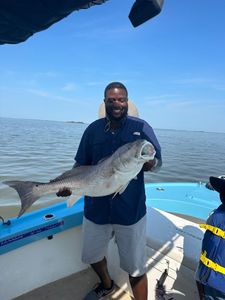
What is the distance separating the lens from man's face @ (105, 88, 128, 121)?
112 inches

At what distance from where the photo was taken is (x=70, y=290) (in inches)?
145

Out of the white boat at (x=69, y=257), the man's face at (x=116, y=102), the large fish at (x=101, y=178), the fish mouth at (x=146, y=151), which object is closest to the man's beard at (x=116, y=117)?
the man's face at (x=116, y=102)

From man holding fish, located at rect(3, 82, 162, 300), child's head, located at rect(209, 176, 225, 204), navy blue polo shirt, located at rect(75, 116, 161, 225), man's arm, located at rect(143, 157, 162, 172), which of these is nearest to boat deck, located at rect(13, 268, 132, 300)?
man holding fish, located at rect(3, 82, 162, 300)

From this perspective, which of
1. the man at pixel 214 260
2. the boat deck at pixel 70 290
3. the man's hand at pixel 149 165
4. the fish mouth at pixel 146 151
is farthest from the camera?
the boat deck at pixel 70 290

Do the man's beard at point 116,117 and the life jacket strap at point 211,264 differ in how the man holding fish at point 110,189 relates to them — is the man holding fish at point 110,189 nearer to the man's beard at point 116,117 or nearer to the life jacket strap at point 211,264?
the man's beard at point 116,117

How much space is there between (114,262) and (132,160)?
1.91 metres

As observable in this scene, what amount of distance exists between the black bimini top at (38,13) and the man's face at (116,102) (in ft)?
2.81

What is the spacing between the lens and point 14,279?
11.2ft

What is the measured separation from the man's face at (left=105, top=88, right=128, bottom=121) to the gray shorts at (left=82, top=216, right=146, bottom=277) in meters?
1.05

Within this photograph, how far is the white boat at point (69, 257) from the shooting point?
126 inches

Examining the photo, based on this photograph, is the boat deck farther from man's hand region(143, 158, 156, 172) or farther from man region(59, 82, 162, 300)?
man's hand region(143, 158, 156, 172)

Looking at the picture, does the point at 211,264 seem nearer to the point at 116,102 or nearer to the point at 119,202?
the point at 119,202

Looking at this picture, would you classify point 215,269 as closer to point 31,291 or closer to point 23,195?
point 23,195

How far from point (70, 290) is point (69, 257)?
39cm
